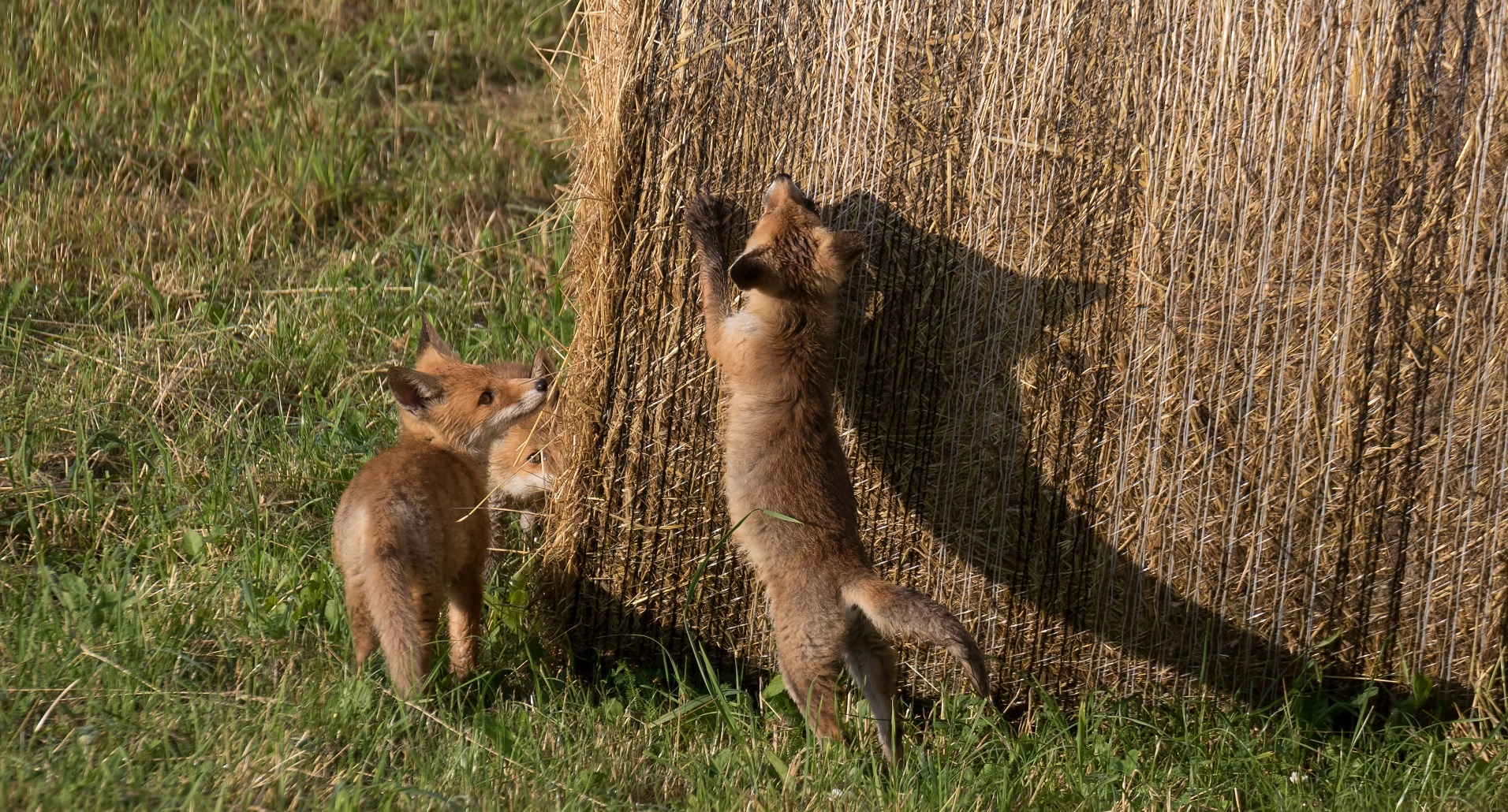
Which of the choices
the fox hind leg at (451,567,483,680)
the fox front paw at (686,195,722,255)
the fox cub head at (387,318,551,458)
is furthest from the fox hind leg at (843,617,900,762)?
the fox cub head at (387,318,551,458)

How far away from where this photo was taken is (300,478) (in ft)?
19.5

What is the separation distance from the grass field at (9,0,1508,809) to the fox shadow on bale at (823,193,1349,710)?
0.92 ft

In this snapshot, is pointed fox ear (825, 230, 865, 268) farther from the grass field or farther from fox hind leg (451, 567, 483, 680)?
fox hind leg (451, 567, 483, 680)

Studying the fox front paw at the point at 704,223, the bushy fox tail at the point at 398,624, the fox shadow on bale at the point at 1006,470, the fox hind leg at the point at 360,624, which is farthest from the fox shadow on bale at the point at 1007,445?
the fox hind leg at the point at 360,624

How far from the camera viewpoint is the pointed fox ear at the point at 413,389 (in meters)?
5.51

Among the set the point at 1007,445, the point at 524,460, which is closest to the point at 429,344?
the point at 524,460

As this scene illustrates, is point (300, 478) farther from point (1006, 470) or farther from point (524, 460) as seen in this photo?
point (1006, 470)

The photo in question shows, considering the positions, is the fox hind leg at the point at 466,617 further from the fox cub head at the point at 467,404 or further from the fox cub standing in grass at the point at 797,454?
the fox cub standing in grass at the point at 797,454

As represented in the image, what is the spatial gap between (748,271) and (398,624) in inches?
66.2

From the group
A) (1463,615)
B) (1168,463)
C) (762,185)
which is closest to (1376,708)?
(1463,615)

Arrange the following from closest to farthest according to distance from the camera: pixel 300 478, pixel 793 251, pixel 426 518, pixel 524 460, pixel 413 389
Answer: pixel 793 251 → pixel 426 518 → pixel 413 389 → pixel 300 478 → pixel 524 460

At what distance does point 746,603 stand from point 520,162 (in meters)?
4.34

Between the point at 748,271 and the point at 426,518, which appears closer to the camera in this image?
the point at 748,271

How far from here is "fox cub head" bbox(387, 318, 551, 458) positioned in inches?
226
